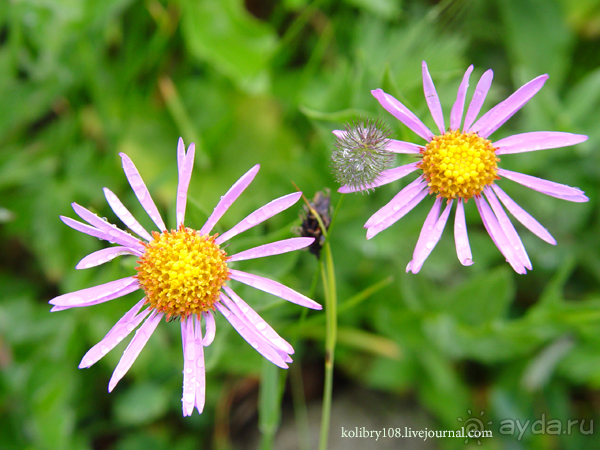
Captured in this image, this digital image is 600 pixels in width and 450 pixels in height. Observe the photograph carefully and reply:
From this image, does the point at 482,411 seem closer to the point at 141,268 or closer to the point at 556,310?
the point at 556,310

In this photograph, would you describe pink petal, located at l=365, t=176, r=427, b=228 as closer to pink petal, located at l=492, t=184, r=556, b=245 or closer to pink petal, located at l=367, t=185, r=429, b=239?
pink petal, located at l=367, t=185, r=429, b=239

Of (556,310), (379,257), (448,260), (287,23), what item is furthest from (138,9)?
(556,310)

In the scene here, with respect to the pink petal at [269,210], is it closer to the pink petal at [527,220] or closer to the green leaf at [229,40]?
the pink petal at [527,220]

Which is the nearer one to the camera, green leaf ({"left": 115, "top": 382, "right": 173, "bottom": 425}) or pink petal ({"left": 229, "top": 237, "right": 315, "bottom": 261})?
pink petal ({"left": 229, "top": 237, "right": 315, "bottom": 261})

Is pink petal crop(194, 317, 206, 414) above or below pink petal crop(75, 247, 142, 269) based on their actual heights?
below

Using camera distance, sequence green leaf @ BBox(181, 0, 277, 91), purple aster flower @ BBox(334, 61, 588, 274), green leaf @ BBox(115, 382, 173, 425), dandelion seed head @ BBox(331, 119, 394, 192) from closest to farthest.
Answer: dandelion seed head @ BBox(331, 119, 394, 192) < purple aster flower @ BBox(334, 61, 588, 274) < green leaf @ BBox(115, 382, 173, 425) < green leaf @ BBox(181, 0, 277, 91)

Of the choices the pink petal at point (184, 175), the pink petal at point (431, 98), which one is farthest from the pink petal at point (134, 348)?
the pink petal at point (431, 98)

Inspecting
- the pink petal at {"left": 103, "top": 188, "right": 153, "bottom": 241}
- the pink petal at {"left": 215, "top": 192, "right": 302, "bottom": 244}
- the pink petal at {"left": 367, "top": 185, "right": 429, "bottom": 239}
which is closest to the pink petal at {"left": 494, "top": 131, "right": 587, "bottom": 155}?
the pink petal at {"left": 367, "top": 185, "right": 429, "bottom": 239}
